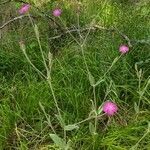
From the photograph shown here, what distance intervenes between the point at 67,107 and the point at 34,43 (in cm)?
89

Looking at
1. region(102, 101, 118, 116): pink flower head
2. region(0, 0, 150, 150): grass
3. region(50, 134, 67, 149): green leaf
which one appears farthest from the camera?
region(0, 0, 150, 150): grass

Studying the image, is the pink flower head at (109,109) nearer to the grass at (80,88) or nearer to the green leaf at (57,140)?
the grass at (80,88)

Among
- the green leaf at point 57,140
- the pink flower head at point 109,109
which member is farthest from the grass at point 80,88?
the green leaf at point 57,140

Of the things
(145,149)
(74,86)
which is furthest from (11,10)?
(145,149)

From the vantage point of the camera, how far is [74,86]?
10.4 ft

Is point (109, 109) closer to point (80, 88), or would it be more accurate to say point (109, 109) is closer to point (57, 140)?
point (57, 140)

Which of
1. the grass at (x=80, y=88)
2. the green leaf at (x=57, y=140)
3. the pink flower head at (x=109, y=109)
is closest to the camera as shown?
the green leaf at (x=57, y=140)

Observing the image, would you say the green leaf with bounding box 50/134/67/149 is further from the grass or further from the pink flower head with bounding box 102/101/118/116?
the pink flower head with bounding box 102/101/118/116

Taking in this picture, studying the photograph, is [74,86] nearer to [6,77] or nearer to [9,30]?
[6,77]

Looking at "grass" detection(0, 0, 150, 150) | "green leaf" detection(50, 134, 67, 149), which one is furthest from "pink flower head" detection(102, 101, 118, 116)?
"green leaf" detection(50, 134, 67, 149)

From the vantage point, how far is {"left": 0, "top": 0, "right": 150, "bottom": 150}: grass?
273 cm

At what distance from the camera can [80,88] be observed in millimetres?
3090

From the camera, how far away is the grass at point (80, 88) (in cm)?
273

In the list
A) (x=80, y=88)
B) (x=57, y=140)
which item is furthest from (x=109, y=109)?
(x=80, y=88)
